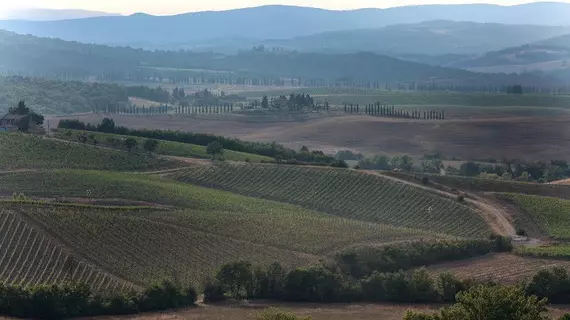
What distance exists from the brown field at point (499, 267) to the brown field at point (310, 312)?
396cm

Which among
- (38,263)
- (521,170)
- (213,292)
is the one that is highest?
(38,263)

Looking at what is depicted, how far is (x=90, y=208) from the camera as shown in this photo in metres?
47.8

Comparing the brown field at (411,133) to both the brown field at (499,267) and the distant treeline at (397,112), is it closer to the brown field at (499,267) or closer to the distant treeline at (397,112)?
the distant treeline at (397,112)

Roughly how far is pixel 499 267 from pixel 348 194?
14.6 metres

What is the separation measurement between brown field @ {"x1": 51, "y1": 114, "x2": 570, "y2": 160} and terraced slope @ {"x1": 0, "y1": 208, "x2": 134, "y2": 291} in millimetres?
48613

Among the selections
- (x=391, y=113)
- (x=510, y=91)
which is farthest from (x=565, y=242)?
(x=510, y=91)

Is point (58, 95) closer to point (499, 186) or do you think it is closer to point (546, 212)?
point (499, 186)

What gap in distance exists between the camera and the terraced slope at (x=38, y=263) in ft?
125

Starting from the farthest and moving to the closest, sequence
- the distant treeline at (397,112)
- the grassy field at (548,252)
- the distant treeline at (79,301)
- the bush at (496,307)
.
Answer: the distant treeline at (397,112), the grassy field at (548,252), the distant treeline at (79,301), the bush at (496,307)

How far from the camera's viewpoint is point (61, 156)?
60719 mm

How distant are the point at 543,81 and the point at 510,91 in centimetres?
3838

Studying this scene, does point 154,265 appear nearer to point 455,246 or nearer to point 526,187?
point 455,246

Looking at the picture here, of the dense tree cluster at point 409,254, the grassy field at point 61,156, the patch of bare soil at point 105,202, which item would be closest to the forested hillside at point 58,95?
the grassy field at point 61,156

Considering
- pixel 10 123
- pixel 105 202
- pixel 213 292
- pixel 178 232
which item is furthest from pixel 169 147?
pixel 213 292
